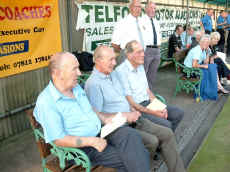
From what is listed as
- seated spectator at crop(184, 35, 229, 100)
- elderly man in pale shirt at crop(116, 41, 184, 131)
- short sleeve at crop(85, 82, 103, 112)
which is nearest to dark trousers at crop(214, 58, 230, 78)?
seated spectator at crop(184, 35, 229, 100)

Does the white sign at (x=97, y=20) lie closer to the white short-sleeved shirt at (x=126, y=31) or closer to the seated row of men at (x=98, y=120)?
the white short-sleeved shirt at (x=126, y=31)

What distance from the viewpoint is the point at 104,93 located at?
2.30 m

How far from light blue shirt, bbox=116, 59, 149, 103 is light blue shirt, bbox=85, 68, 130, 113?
0.77 feet

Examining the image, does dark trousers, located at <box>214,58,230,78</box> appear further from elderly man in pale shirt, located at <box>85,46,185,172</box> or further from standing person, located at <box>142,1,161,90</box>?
elderly man in pale shirt, located at <box>85,46,185,172</box>

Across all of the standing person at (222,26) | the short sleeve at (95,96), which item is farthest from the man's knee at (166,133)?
the standing person at (222,26)

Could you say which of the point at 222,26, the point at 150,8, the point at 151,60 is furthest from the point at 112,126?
the point at 222,26

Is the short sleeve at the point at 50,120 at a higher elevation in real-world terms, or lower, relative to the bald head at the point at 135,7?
lower

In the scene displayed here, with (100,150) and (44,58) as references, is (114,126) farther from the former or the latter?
(44,58)

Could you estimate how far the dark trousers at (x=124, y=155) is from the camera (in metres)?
1.91

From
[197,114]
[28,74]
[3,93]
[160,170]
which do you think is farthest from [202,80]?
[3,93]

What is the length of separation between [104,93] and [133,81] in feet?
1.99

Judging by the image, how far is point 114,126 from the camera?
2010 millimetres

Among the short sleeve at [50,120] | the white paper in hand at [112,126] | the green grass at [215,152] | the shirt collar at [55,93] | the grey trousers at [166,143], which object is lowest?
the green grass at [215,152]

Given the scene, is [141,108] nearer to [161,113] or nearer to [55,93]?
[161,113]
